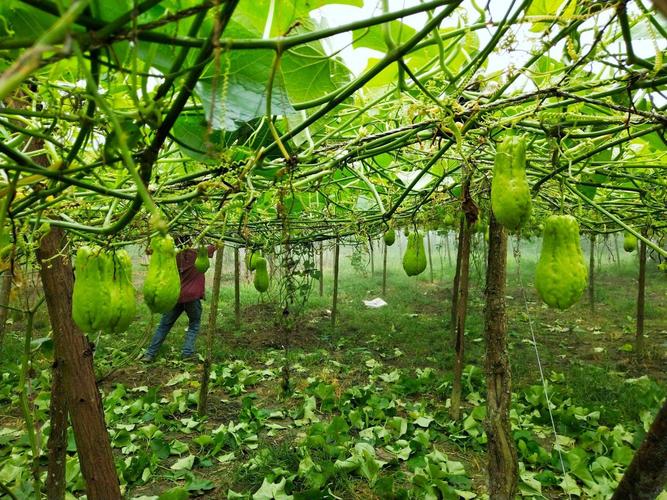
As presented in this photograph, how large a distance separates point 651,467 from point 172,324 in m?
5.61

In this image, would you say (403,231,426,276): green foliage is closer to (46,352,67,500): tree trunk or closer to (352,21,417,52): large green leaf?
(352,21,417,52): large green leaf

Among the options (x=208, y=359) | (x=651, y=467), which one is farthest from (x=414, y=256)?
(x=208, y=359)

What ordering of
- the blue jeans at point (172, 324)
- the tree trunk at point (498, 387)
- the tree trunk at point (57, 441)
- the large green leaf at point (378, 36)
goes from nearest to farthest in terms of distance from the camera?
the large green leaf at point (378, 36), the tree trunk at point (57, 441), the tree trunk at point (498, 387), the blue jeans at point (172, 324)

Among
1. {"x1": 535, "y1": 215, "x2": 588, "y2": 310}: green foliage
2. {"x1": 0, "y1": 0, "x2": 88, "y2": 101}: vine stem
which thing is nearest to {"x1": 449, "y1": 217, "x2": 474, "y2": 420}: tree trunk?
{"x1": 535, "y1": 215, "x2": 588, "y2": 310}: green foliage

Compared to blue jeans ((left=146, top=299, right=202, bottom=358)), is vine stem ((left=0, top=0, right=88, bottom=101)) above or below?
above

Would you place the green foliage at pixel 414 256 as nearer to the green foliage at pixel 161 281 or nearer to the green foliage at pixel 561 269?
the green foliage at pixel 561 269

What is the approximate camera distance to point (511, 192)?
0.85 meters

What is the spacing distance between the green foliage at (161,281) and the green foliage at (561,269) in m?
0.82

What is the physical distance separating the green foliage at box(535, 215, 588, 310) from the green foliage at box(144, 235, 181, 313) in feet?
2.68

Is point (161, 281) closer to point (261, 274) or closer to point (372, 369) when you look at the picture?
point (261, 274)

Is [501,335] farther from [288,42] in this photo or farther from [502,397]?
[288,42]

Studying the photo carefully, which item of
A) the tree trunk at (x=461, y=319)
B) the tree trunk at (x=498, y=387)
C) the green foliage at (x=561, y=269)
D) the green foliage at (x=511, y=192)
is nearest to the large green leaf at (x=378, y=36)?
the green foliage at (x=511, y=192)

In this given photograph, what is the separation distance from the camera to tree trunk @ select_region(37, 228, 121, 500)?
1.50 meters

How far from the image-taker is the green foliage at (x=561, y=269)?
958mm
